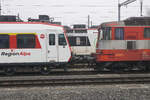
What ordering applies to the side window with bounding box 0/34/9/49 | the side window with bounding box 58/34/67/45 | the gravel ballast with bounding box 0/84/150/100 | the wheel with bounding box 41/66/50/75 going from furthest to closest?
the wheel with bounding box 41/66/50/75 → the side window with bounding box 58/34/67/45 → the side window with bounding box 0/34/9/49 → the gravel ballast with bounding box 0/84/150/100

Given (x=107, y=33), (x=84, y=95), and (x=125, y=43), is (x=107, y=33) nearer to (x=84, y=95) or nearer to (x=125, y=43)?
(x=125, y=43)

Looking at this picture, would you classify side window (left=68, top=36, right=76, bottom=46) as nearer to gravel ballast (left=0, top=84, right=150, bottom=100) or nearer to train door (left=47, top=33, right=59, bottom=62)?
train door (left=47, top=33, right=59, bottom=62)

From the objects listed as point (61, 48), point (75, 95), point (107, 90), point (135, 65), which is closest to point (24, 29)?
point (61, 48)

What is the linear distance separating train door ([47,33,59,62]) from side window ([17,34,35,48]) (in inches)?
39.0

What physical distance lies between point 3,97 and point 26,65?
3.88 meters

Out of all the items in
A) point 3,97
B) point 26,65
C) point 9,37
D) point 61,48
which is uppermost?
point 9,37

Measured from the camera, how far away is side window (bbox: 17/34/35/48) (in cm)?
936

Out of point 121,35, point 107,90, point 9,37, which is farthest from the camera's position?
Result: point 121,35

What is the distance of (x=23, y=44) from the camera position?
9.41m

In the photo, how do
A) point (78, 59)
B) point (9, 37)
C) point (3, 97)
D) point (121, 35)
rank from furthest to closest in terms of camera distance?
point (78, 59)
point (121, 35)
point (9, 37)
point (3, 97)

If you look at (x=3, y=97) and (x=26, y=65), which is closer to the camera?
(x=3, y=97)

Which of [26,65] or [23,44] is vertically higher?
[23,44]

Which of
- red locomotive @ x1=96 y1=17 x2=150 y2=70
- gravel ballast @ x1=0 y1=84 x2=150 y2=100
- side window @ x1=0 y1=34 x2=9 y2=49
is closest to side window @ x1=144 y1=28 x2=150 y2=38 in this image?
red locomotive @ x1=96 y1=17 x2=150 y2=70

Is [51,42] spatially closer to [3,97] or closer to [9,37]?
[9,37]
